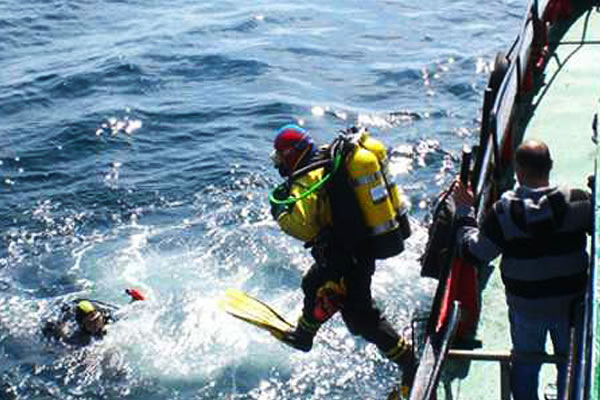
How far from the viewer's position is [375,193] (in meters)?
7.03

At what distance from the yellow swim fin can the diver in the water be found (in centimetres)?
269

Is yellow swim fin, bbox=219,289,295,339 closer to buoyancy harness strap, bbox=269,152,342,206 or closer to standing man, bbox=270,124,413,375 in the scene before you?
standing man, bbox=270,124,413,375

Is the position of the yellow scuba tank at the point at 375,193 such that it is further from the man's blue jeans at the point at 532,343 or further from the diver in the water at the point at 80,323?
the diver in the water at the point at 80,323

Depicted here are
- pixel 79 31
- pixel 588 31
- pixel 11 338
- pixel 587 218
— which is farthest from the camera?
pixel 79 31

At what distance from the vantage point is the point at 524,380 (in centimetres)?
568

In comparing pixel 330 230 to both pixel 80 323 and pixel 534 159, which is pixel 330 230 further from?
pixel 80 323

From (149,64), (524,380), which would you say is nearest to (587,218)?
(524,380)

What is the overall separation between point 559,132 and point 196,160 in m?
7.47

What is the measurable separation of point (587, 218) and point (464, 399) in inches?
97.0

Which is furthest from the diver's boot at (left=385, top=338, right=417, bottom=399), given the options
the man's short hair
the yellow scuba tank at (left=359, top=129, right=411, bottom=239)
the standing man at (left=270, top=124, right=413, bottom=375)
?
the man's short hair

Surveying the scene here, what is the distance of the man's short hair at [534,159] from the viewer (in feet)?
15.7

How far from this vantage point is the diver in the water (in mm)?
10938

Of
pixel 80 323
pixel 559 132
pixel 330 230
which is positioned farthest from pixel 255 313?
pixel 559 132

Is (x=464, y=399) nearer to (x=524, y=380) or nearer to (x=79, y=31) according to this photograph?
(x=524, y=380)
